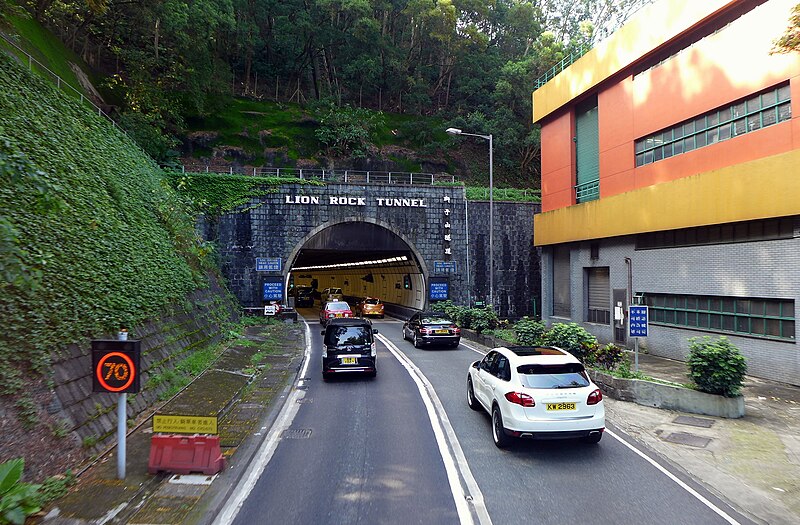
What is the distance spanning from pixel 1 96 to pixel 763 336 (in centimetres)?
2342

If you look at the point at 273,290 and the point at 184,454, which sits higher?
the point at 273,290

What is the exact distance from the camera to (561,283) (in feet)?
91.0

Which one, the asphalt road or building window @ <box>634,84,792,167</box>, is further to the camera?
building window @ <box>634,84,792,167</box>

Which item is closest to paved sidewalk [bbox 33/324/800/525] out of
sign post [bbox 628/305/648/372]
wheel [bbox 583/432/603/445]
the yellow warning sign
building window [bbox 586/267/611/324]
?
the yellow warning sign

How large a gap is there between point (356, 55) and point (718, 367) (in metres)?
50.5

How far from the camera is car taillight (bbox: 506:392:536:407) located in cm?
776

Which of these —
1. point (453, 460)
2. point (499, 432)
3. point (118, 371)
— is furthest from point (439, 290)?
point (118, 371)

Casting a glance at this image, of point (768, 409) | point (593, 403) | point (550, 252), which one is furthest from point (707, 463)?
point (550, 252)

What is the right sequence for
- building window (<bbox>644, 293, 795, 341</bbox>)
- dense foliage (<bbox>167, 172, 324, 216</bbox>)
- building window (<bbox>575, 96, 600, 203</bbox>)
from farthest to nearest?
dense foliage (<bbox>167, 172, 324, 216</bbox>), building window (<bbox>575, 96, 600, 203</bbox>), building window (<bbox>644, 293, 795, 341</bbox>)

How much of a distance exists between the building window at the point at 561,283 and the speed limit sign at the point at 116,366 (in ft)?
78.9

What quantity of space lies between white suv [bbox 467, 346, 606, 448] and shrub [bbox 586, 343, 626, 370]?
506cm

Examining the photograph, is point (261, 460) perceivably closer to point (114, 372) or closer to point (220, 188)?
point (114, 372)

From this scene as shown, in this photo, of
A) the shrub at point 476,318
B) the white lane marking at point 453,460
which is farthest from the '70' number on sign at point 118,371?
the shrub at point 476,318

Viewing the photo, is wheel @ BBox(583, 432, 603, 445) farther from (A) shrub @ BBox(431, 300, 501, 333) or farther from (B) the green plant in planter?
(A) shrub @ BBox(431, 300, 501, 333)
